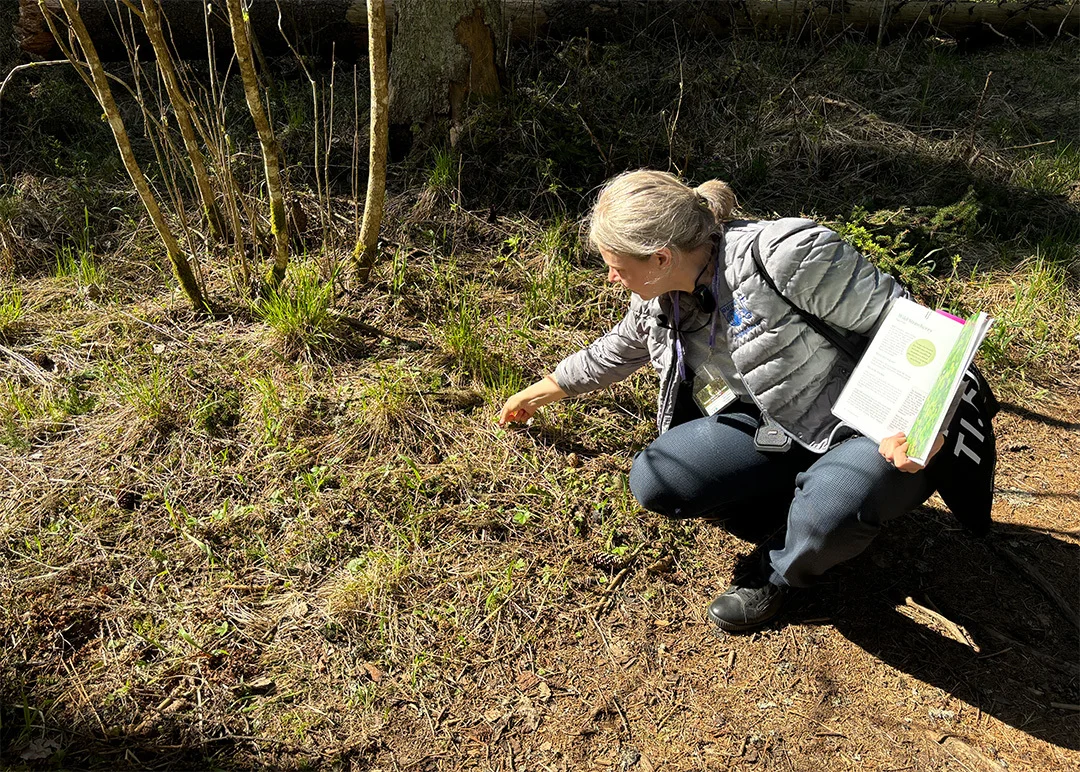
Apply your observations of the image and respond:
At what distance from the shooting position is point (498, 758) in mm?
2371

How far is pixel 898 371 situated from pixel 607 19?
3918 mm

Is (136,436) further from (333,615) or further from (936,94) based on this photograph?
(936,94)

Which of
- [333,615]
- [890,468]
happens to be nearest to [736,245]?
[890,468]

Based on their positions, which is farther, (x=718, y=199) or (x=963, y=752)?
(x=718, y=199)

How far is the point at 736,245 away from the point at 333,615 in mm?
1749

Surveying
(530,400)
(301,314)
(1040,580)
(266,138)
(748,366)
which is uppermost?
(266,138)

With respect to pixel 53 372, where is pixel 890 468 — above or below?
above

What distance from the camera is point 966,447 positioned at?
2303 millimetres

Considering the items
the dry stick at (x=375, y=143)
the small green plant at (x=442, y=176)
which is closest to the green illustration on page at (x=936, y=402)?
the dry stick at (x=375, y=143)

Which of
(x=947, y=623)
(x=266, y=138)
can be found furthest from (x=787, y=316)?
(x=266, y=138)

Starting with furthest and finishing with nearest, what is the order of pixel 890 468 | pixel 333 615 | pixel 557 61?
pixel 557 61 → pixel 333 615 → pixel 890 468

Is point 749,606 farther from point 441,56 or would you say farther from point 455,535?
point 441,56

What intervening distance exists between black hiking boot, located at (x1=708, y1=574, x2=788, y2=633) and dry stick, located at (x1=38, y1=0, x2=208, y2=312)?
2.52 meters

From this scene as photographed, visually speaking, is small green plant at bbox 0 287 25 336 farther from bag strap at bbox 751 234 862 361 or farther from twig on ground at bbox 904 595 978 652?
twig on ground at bbox 904 595 978 652
